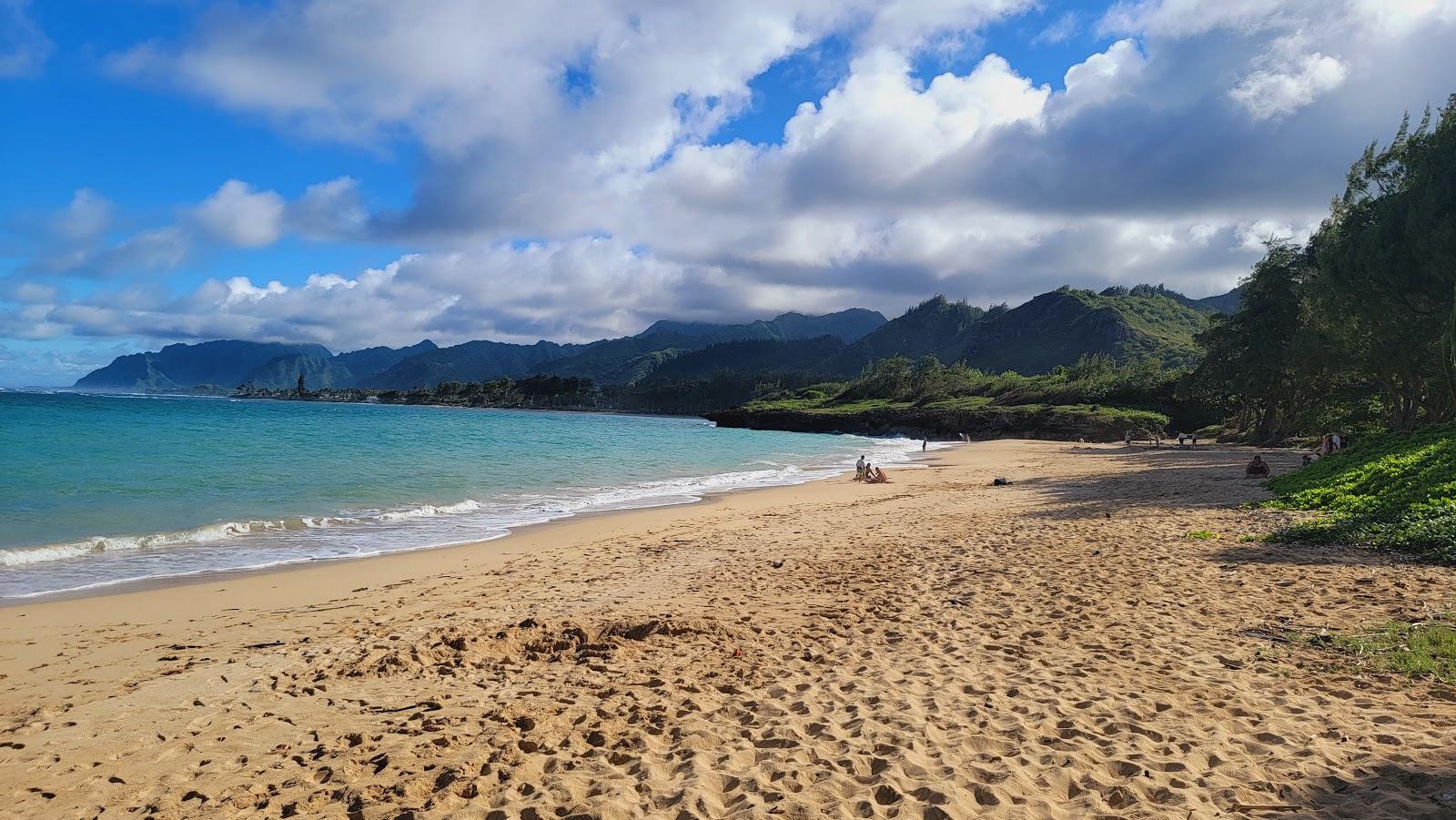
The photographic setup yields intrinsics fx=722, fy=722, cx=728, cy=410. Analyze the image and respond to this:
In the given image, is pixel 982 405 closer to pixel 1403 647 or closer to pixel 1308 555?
pixel 1308 555

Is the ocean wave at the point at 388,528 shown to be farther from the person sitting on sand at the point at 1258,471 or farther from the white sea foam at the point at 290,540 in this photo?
the person sitting on sand at the point at 1258,471

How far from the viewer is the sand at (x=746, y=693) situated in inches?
171

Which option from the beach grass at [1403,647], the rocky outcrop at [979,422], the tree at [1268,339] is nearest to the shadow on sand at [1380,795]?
the beach grass at [1403,647]

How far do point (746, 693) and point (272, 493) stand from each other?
19.4 meters

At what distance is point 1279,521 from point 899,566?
290 inches

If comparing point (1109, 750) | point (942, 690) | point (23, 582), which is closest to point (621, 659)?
point (942, 690)

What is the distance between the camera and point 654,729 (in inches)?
211

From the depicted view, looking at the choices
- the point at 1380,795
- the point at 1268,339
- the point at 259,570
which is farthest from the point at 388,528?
the point at 1268,339

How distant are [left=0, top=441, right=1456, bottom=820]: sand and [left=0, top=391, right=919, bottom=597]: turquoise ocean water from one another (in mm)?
3144

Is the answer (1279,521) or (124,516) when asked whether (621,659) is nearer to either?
(1279,521)

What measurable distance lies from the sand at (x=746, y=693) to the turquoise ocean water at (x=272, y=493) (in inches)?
124

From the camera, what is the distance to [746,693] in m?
6.05

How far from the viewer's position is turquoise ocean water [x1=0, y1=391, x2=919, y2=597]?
13.4 meters

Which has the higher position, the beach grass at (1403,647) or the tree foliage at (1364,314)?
the tree foliage at (1364,314)
